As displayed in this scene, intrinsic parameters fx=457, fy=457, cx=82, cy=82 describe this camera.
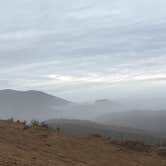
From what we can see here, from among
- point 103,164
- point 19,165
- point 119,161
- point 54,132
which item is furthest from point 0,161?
point 54,132

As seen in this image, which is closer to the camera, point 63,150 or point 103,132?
point 63,150

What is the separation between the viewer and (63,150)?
65.3 ft

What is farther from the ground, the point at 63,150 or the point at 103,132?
the point at 103,132

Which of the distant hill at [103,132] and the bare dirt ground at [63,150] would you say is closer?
the bare dirt ground at [63,150]

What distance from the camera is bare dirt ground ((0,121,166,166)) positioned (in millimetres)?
16969

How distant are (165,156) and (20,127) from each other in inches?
294

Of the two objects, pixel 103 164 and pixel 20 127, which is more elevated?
pixel 20 127

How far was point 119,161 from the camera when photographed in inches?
792

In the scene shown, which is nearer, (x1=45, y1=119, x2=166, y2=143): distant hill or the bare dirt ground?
the bare dirt ground

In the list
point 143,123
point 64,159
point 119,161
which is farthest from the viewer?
point 143,123

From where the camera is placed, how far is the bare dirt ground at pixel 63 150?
16969mm

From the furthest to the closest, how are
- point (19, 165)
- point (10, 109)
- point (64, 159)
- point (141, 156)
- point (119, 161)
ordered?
point (10, 109)
point (141, 156)
point (119, 161)
point (64, 159)
point (19, 165)

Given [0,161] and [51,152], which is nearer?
[0,161]

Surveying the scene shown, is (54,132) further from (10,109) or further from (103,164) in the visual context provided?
(10,109)
